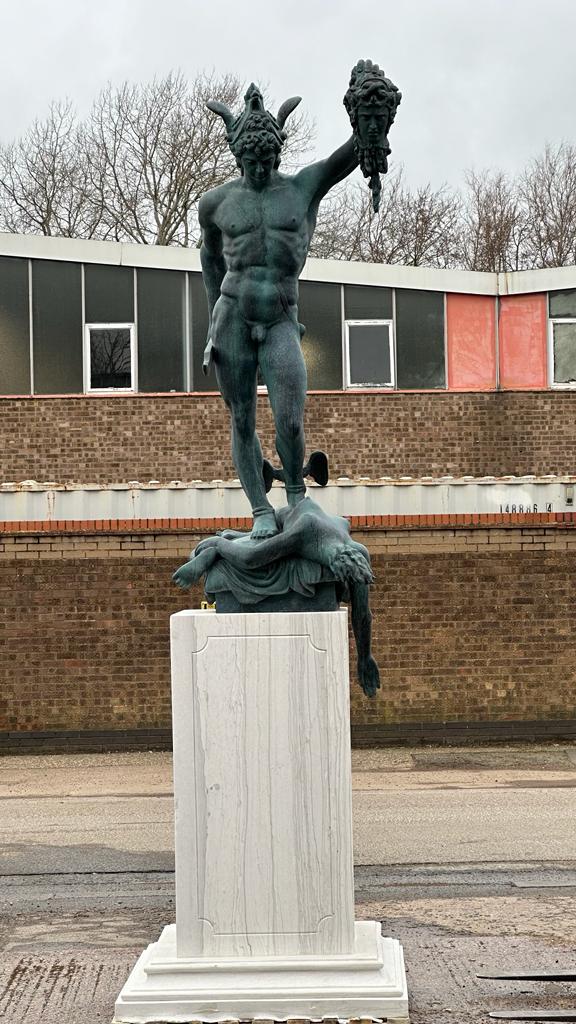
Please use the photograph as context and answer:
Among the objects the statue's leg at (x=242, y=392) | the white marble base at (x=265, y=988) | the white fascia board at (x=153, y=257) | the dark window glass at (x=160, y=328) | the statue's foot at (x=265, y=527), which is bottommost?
the white marble base at (x=265, y=988)

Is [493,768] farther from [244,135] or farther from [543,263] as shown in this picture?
[543,263]

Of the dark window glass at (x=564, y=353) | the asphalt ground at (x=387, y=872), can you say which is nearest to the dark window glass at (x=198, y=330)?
the dark window glass at (x=564, y=353)

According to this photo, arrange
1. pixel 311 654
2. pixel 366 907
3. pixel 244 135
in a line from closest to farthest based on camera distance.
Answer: pixel 311 654, pixel 244 135, pixel 366 907

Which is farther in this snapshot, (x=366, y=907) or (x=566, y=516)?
(x=566, y=516)

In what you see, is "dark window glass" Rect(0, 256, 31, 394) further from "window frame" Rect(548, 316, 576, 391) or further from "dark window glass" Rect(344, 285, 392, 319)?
"window frame" Rect(548, 316, 576, 391)

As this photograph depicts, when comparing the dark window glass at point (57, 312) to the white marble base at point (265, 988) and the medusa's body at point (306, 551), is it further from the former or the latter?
the white marble base at point (265, 988)

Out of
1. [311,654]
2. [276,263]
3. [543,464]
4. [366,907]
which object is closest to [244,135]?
[276,263]

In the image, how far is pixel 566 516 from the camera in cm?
1565

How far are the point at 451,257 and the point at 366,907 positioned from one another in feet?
106

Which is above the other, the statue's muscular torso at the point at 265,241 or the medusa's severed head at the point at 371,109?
the medusa's severed head at the point at 371,109

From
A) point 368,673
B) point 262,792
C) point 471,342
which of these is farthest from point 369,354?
point 262,792

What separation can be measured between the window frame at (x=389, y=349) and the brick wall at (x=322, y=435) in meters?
0.17

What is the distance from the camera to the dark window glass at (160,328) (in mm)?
20734

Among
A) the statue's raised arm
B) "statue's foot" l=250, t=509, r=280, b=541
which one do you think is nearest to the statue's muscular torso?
the statue's raised arm
